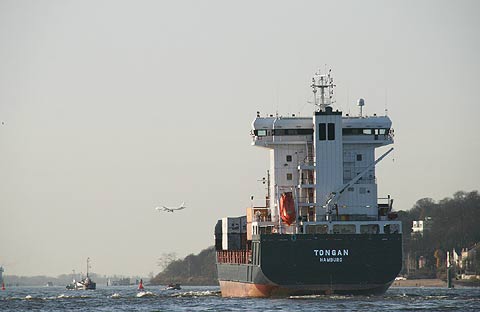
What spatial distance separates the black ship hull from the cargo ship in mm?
57

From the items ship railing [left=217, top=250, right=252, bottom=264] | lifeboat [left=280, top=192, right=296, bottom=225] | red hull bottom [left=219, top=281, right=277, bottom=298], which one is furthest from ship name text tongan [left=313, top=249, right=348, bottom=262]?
ship railing [left=217, top=250, right=252, bottom=264]

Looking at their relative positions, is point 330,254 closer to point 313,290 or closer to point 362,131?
point 313,290

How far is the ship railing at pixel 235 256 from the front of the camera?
87.0m

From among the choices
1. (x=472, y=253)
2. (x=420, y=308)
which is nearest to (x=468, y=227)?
(x=472, y=253)

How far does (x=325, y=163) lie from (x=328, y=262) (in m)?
7.08

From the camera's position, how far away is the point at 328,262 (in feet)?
259

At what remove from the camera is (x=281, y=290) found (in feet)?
262

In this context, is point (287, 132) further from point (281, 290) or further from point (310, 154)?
point (281, 290)

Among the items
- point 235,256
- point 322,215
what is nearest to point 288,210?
point 322,215

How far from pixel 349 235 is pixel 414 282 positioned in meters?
89.7

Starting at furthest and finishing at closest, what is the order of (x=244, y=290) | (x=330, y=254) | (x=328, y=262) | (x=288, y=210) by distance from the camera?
(x=244, y=290) < (x=288, y=210) < (x=330, y=254) < (x=328, y=262)

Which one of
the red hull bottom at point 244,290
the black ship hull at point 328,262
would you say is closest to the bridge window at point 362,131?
the black ship hull at point 328,262

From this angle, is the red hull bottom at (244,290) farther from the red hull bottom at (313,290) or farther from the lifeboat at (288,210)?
the lifeboat at (288,210)

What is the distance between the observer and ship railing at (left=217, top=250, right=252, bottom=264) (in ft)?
285
